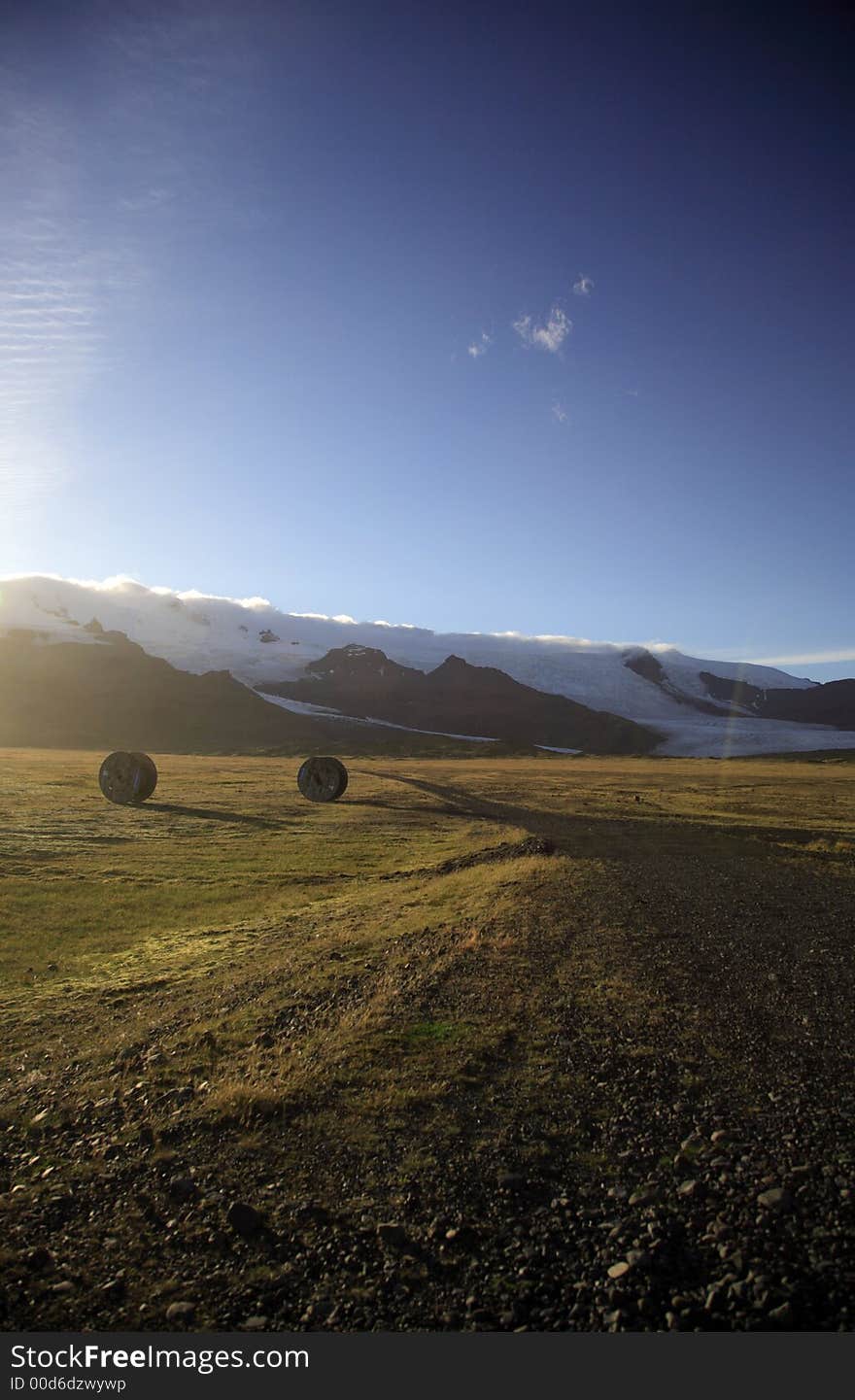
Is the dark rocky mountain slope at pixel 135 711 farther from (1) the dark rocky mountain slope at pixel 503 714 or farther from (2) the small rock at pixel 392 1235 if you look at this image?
(2) the small rock at pixel 392 1235

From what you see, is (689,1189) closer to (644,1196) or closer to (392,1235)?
(644,1196)

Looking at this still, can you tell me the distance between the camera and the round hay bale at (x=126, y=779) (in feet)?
129

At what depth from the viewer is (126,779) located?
131 ft

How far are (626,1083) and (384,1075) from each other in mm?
2540

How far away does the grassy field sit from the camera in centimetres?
495

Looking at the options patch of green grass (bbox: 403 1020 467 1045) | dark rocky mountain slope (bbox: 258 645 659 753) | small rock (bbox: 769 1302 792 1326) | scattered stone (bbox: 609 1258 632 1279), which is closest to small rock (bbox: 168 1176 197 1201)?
patch of green grass (bbox: 403 1020 467 1045)

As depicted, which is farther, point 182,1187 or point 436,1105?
point 436,1105

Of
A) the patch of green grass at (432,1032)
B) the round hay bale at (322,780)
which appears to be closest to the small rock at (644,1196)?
the patch of green grass at (432,1032)

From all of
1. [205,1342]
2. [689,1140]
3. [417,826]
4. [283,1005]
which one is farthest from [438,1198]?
[417,826]

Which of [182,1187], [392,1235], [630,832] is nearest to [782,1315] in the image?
[392,1235]

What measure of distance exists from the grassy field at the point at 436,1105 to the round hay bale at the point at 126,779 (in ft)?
69.2

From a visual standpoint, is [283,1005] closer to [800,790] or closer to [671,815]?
[671,815]

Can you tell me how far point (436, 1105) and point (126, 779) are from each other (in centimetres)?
3651

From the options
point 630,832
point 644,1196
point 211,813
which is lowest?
point 211,813
